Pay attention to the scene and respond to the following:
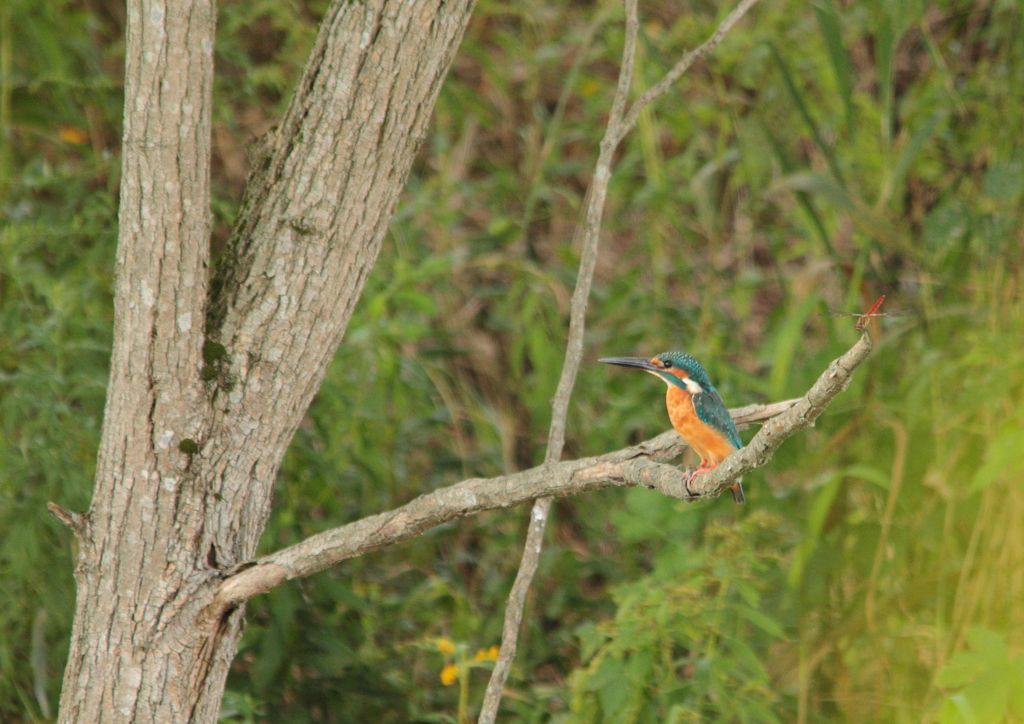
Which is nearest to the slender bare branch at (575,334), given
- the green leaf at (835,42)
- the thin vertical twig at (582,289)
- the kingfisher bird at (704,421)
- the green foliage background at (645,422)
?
the thin vertical twig at (582,289)

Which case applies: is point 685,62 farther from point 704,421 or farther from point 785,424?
point 785,424

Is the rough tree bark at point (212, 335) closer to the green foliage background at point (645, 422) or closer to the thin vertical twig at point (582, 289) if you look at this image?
the thin vertical twig at point (582, 289)

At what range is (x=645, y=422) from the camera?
128 inches

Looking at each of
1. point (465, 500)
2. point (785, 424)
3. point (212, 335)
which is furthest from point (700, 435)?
point (212, 335)

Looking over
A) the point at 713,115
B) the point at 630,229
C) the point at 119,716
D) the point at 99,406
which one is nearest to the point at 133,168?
the point at 119,716

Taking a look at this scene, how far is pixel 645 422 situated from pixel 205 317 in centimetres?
184

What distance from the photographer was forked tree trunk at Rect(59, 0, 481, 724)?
164 centimetres

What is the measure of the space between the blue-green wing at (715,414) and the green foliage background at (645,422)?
0.32m

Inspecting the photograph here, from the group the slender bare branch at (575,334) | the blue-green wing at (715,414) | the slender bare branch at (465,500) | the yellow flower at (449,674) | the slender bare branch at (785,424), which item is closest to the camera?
the slender bare branch at (785,424)

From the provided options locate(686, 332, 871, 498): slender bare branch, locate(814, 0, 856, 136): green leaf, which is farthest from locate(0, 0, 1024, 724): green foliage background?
locate(686, 332, 871, 498): slender bare branch

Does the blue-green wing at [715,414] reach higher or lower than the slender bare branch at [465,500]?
higher

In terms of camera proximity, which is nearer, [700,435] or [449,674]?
[700,435]

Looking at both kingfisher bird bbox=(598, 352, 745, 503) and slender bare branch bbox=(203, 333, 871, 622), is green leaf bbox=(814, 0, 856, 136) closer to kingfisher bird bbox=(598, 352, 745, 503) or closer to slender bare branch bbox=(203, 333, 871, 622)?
kingfisher bird bbox=(598, 352, 745, 503)

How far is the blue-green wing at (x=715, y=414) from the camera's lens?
197 centimetres
